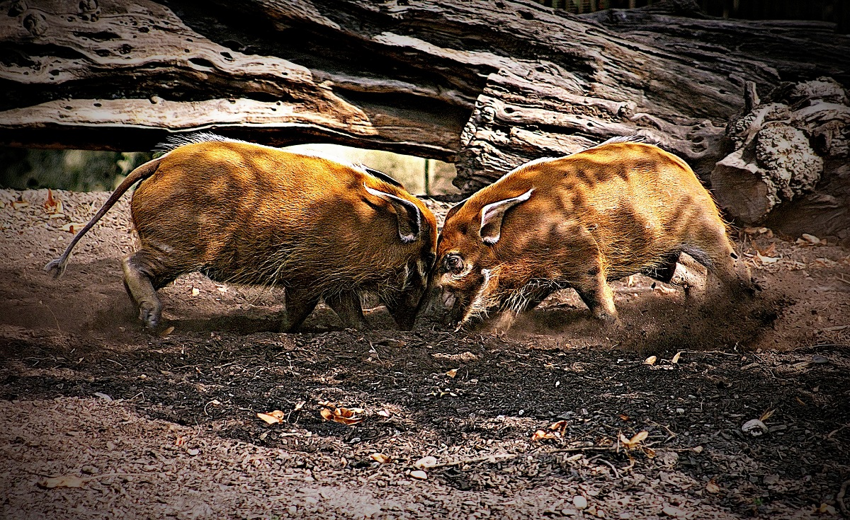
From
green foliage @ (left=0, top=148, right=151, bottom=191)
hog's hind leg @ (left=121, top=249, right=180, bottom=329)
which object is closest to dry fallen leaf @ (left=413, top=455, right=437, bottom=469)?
hog's hind leg @ (left=121, top=249, right=180, bottom=329)

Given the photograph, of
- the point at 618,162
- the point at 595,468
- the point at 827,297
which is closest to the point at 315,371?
the point at 595,468

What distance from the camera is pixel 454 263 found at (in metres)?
3.94

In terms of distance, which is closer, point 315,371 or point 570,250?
point 315,371

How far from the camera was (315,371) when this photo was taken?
10.9 feet

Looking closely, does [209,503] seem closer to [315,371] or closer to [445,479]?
[445,479]

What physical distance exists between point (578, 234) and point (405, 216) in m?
0.96

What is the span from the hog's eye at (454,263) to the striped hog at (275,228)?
0.55ft

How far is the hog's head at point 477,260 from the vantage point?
12.8ft

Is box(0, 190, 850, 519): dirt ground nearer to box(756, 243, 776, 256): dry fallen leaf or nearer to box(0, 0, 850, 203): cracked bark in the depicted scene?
box(756, 243, 776, 256): dry fallen leaf

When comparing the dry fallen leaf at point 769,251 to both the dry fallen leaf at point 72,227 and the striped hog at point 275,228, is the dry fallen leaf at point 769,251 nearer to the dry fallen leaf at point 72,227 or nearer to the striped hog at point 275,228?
the striped hog at point 275,228

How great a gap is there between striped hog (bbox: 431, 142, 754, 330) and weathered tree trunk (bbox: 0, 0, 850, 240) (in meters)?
1.09

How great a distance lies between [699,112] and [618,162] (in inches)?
66.4

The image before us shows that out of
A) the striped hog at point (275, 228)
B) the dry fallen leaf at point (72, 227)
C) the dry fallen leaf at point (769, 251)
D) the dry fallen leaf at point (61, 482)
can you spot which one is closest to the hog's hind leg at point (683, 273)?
the dry fallen leaf at point (769, 251)

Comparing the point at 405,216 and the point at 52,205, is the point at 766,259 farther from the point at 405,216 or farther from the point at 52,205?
the point at 52,205
